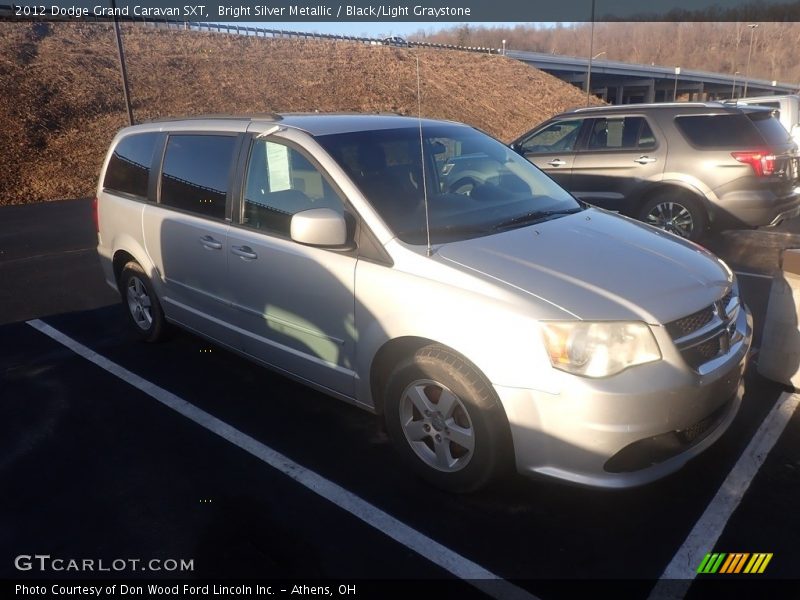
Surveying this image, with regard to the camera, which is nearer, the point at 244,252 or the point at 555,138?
the point at 244,252

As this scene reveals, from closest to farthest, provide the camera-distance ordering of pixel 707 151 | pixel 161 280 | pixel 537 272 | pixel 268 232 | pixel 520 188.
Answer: pixel 537 272 → pixel 268 232 → pixel 520 188 → pixel 161 280 → pixel 707 151

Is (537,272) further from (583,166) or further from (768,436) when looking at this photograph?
(583,166)

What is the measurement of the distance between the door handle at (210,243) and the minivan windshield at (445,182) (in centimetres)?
100

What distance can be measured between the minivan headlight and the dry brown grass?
1590 cm

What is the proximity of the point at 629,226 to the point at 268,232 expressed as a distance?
2153mm

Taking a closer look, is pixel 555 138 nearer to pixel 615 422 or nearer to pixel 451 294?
pixel 451 294

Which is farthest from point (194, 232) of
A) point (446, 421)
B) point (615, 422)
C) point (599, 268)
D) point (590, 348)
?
point (615, 422)

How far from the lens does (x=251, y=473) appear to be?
3436 mm

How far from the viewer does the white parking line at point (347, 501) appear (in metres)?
2.63

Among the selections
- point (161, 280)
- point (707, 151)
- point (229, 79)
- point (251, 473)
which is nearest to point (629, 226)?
point (251, 473)

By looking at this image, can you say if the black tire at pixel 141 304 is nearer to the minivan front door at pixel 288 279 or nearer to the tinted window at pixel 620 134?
the minivan front door at pixel 288 279

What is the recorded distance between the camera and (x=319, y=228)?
328 cm

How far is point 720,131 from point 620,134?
114cm

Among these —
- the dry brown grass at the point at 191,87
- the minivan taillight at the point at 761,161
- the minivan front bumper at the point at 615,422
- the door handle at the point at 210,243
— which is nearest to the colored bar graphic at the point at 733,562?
the minivan front bumper at the point at 615,422
